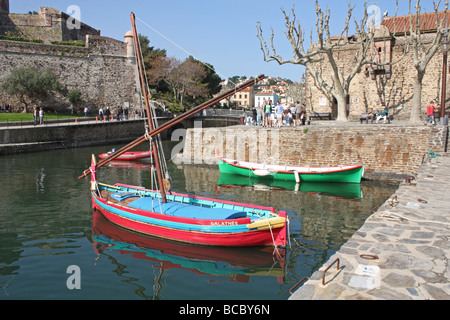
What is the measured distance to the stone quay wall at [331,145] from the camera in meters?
20.5

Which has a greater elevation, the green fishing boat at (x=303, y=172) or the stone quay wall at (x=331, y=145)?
the stone quay wall at (x=331, y=145)

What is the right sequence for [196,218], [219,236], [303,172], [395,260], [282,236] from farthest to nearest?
[303,172] < [196,218] < [219,236] < [282,236] < [395,260]

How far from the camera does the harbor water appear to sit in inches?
341

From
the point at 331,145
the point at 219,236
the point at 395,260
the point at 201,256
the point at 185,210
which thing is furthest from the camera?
the point at 331,145

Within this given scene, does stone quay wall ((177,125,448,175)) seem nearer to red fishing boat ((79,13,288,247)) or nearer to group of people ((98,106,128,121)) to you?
red fishing boat ((79,13,288,247))

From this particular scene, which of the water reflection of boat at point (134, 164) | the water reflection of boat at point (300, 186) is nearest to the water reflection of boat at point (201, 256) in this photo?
the water reflection of boat at point (300, 186)

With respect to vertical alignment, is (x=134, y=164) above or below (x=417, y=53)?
below

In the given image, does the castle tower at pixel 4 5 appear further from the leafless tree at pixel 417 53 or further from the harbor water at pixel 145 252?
the leafless tree at pixel 417 53

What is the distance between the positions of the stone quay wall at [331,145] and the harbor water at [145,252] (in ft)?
9.61

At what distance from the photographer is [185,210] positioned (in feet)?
39.3

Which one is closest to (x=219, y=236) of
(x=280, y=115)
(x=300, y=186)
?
(x=300, y=186)

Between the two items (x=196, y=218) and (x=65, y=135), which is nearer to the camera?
(x=196, y=218)

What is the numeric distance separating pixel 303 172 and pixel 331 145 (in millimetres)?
3236

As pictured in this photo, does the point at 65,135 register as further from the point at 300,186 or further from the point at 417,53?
the point at 417,53
